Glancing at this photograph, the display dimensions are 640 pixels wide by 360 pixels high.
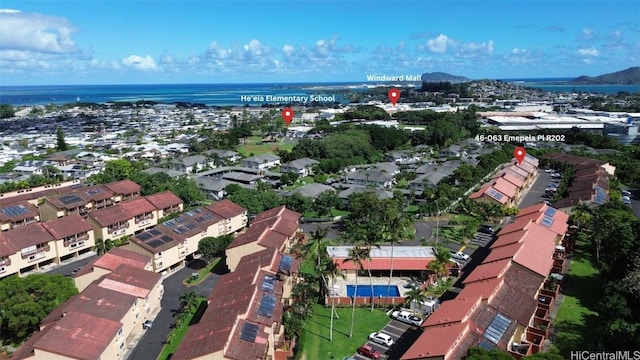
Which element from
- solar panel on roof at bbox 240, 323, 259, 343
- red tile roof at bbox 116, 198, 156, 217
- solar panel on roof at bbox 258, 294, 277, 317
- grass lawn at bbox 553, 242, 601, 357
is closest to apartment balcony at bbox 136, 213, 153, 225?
red tile roof at bbox 116, 198, 156, 217

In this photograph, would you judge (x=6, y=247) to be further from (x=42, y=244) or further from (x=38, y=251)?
(x=42, y=244)

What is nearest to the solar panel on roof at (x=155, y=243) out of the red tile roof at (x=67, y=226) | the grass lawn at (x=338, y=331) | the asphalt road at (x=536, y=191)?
the red tile roof at (x=67, y=226)

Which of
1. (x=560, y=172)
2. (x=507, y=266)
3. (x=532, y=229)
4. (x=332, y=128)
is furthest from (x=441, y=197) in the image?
(x=332, y=128)

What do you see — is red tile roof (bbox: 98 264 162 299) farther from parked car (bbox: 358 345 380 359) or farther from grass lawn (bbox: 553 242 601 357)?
grass lawn (bbox: 553 242 601 357)

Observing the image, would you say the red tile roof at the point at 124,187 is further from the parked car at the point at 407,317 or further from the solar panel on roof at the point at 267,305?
the parked car at the point at 407,317

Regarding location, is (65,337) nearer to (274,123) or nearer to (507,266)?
(507,266)

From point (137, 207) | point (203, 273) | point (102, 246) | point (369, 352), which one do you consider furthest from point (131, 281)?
point (137, 207)
